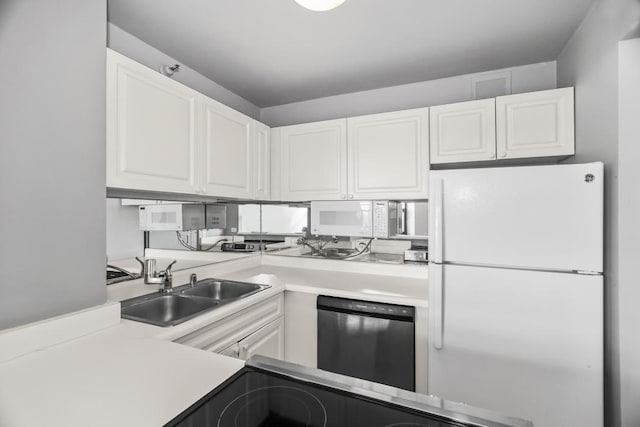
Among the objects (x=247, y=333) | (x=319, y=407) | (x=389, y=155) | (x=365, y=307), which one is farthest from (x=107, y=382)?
(x=389, y=155)

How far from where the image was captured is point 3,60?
2.97 ft

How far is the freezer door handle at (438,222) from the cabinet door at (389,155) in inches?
16.3

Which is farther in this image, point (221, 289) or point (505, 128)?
point (221, 289)

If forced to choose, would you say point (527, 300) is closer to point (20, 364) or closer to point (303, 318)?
point (303, 318)

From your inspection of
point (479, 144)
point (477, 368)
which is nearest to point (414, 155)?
point (479, 144)

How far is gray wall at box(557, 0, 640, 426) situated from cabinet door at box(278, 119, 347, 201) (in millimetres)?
1386

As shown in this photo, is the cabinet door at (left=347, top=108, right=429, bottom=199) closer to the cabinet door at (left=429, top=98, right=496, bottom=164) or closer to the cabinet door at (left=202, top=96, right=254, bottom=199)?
the cabinet door at (left=429, top=98, right=496, bottom=164)

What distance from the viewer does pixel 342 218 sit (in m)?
2.26

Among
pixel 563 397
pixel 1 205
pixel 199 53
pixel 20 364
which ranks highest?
pixel 199 53

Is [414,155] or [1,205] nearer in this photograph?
[1,205]

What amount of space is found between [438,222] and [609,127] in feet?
2.74

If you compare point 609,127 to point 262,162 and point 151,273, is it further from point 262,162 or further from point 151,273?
point 151,273

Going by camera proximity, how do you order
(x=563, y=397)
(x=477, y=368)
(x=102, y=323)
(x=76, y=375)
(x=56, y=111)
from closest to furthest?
(x=76, y=375), (x=56, y=111), (x=102, y=323), (x=563, y=397), (x=477, y=368)

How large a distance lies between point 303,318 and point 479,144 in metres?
1.60
